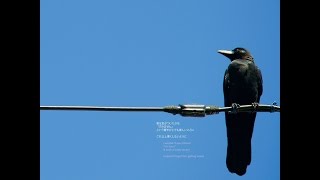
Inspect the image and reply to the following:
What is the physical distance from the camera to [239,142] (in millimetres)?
6027

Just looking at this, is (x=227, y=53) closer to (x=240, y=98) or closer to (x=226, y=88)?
(x=226, y=88)

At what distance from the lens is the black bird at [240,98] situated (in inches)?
232

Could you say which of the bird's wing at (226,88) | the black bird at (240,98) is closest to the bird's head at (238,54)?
the black bird at (240,98)

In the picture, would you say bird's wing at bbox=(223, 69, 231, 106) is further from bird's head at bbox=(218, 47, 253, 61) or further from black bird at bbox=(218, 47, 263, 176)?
bird's head at bbox=(218, 47, 253, 61)

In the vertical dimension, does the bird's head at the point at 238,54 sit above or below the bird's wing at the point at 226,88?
above

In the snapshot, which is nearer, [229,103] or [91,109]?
[91,109]

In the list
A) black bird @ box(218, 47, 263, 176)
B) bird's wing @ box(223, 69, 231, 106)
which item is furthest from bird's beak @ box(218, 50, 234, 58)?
bird's wing @ box(223, 69, 231, 106)

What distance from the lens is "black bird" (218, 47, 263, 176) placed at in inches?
232

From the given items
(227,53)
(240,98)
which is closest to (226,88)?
(240,98)

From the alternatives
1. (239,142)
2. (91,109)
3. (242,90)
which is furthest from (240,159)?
(91,109)

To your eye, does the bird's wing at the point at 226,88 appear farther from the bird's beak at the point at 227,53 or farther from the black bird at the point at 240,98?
the bird's beak at the point at 227,53

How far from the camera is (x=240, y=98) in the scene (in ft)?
21.3
